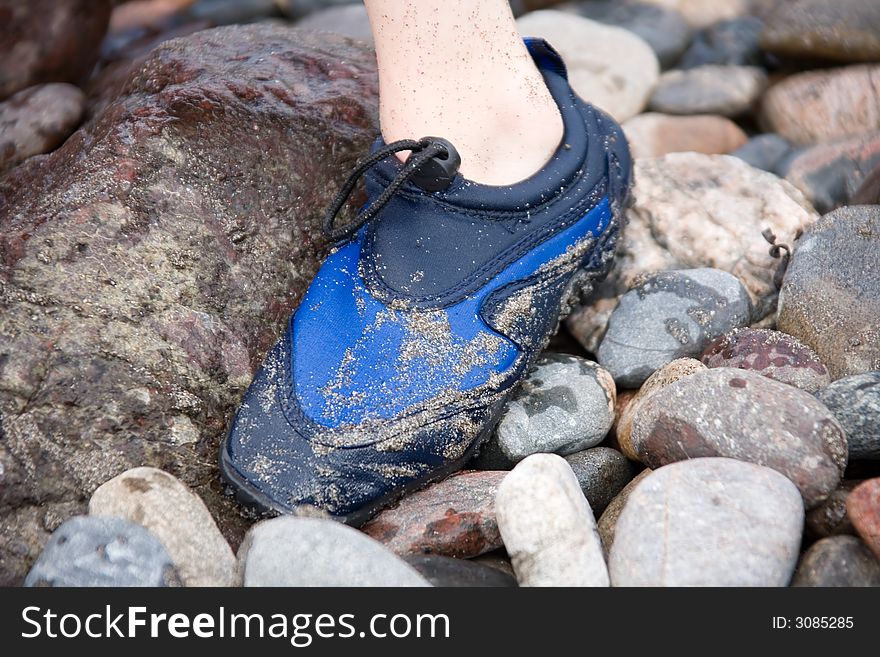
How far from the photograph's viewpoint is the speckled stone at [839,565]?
149 centimetres

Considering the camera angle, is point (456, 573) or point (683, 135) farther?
point (683, 135)

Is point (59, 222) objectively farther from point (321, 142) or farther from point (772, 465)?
point (772, 465)

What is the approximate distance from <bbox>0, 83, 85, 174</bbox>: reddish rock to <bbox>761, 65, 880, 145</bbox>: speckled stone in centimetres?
256

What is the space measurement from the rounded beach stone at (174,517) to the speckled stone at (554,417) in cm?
68

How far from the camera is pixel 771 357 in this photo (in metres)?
2.03

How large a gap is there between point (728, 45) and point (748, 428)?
2.70 m

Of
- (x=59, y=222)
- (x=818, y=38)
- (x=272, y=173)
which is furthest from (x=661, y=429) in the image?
(x=818, y=38)

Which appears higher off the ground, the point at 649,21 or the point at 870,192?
the point at 870,192

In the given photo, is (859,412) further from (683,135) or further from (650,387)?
(683,135)

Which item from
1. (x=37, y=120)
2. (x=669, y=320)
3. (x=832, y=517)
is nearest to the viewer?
(x=832, y=517)

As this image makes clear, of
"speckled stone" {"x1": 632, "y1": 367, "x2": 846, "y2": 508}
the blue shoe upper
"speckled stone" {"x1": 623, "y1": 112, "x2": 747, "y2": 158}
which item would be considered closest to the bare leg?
the blue shoe upper

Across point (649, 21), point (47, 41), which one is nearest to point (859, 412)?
point (649, 21)
